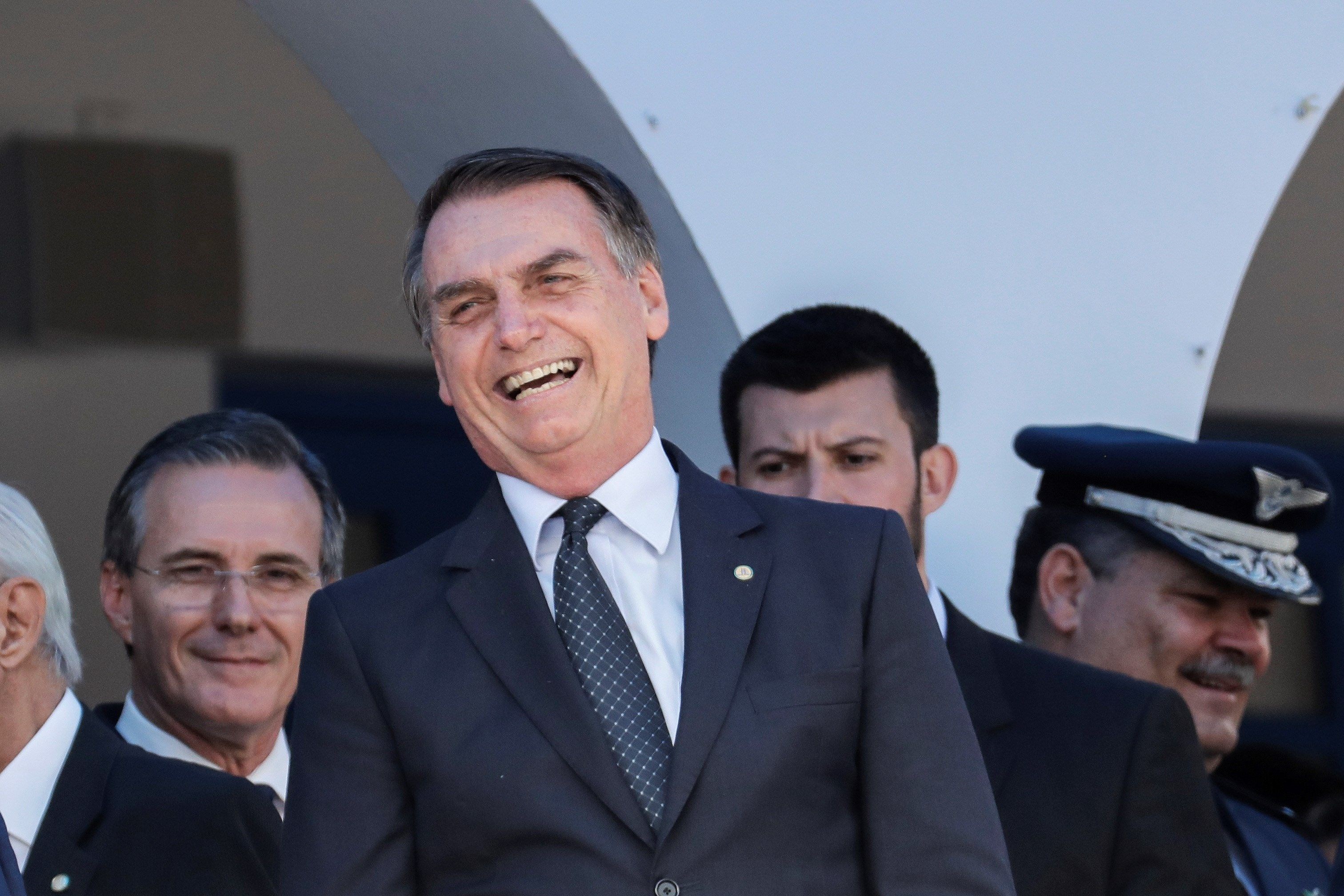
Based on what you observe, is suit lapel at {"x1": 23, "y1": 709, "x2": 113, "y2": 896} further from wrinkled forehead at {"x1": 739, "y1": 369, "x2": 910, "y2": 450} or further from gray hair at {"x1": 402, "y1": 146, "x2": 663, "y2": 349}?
wrinkled forehead at {"x1": 739, "y1": 369, "x2": 910, "y2": 450}

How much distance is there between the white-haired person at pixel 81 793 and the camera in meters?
2.33

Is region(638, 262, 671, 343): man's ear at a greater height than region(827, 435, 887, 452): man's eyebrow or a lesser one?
greater

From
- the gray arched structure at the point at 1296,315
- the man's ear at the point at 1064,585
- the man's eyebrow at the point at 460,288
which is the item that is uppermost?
the gray arched structure at the point at 1296,315

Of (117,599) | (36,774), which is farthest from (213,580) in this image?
(36,774)

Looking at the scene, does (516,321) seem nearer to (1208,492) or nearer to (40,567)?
(40,567)

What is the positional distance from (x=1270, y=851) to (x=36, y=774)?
6.97 ft

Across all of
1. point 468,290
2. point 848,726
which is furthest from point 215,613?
point 848,726

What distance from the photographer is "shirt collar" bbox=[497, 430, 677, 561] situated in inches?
67.0

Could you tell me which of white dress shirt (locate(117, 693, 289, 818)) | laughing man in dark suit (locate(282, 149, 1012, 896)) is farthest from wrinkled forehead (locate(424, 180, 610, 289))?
white dress shirt (locate(117, 693, 289, 818))

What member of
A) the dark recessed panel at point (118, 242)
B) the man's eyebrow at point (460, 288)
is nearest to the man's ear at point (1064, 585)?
the man's eyebrow at point (460, 288)

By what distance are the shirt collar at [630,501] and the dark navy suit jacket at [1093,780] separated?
31.3 inches

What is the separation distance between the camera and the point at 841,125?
10.5ft

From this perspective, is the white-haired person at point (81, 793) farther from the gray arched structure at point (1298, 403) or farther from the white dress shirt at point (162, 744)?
the gray arched structure at point (1298, 403)

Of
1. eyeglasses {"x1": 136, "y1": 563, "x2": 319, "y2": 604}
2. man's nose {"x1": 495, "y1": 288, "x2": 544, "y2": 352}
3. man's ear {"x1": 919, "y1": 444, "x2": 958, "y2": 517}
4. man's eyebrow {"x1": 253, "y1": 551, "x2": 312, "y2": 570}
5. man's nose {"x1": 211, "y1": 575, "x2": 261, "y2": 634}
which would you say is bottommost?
man's nose {"x1": 211, "y1": 575, "x2": 261, "y2": 634}
